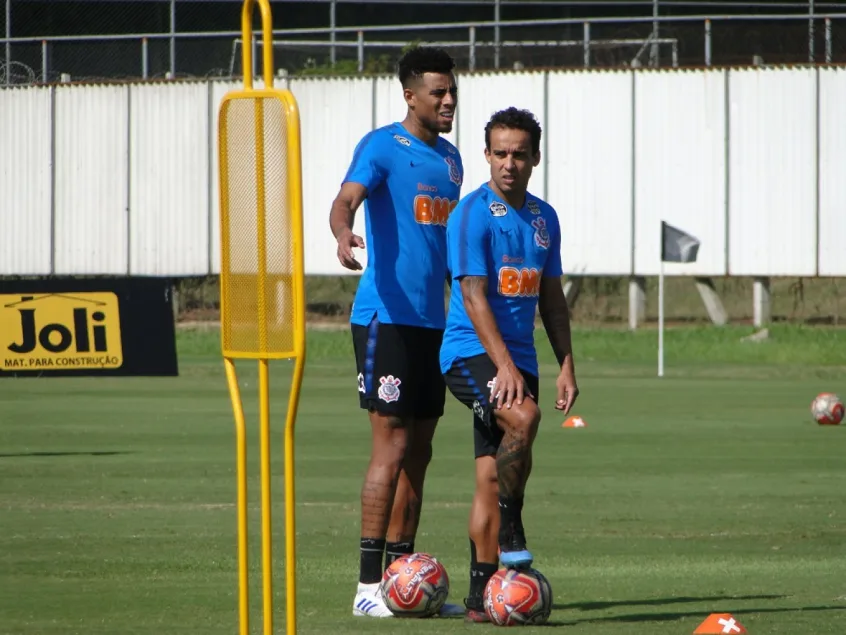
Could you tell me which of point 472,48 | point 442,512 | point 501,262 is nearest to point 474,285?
point 501,262

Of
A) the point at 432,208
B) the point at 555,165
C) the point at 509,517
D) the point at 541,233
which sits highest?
the point at 555,165

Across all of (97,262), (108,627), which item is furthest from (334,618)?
(97,262)

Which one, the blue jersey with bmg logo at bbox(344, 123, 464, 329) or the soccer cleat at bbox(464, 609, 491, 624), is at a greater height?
the blue jersey with bmg logo at bbox(344, 123, 464, 329)

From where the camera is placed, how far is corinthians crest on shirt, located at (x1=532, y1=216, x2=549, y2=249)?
25.3ft

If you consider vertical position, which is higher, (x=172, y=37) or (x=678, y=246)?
(x=172, y=37)

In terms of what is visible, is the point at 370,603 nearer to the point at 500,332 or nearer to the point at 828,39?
the point at 500,332

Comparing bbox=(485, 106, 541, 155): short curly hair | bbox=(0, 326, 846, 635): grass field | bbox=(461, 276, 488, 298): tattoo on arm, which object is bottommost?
bbox=(0, 326, 846, 635): grass field

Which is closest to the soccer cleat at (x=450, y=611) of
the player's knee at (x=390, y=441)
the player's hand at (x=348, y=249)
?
the player's knee at (x=390, y=441)

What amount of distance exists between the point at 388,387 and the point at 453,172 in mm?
1009

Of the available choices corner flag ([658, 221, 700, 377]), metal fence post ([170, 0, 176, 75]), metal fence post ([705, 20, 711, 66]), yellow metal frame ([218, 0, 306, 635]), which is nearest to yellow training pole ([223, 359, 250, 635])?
yellow metal frame ([218, 0, 306, 635])

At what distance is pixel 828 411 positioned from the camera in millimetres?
17906

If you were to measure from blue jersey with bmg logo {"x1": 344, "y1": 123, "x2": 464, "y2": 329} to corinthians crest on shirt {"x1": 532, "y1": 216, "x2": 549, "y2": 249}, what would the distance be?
45 cm

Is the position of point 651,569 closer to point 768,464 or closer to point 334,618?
point 334,618

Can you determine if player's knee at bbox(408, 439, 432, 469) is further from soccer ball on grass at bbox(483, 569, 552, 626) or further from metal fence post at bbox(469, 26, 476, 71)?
metal fence post at bbox(469, 26, 476, 71)
